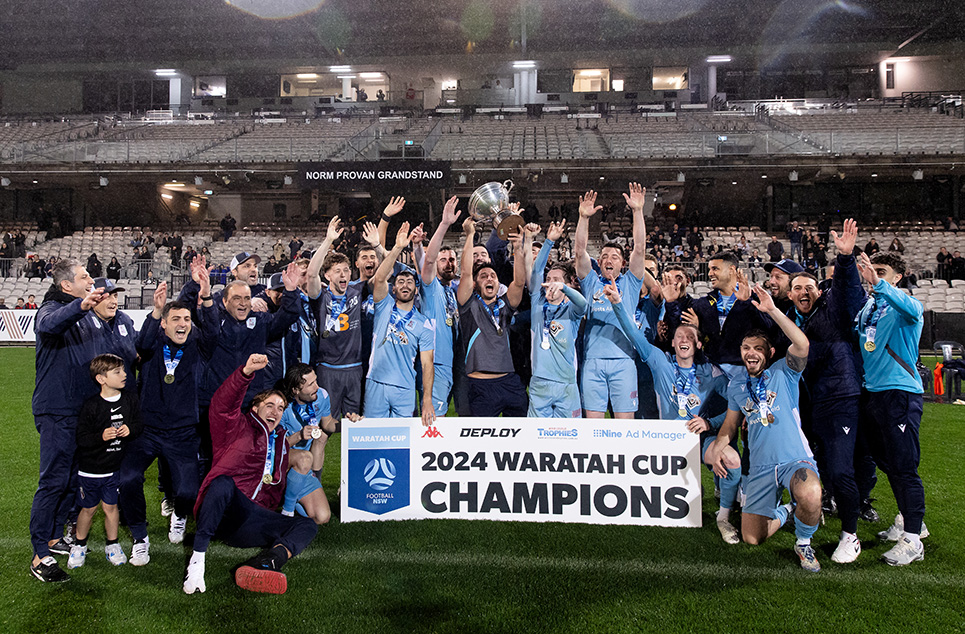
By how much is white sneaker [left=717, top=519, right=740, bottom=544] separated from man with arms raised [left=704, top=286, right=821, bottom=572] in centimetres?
7

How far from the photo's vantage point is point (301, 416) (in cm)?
470

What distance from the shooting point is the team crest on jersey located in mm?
5129

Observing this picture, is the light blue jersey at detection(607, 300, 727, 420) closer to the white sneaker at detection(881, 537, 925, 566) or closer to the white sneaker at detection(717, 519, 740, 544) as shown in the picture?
the white sneaker at detection(717, 519, 740, 544)

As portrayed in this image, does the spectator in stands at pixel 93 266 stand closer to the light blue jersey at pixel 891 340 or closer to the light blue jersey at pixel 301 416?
the light blue jersey at pixel 301 416

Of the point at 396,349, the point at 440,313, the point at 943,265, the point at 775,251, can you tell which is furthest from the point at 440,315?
the point at 943,265

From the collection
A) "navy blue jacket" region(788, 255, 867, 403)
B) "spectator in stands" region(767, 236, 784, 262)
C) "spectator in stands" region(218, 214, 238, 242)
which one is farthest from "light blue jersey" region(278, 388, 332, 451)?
"spectator in stands" region(218, 214, 238, 242)

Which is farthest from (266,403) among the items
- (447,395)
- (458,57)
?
(458,57)

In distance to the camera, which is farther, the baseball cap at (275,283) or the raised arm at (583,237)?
the baseball cap at (275,283)

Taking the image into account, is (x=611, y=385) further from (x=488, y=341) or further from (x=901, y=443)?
(x=901, y=443)

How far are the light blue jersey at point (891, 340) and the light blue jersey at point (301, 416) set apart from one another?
3998 mm

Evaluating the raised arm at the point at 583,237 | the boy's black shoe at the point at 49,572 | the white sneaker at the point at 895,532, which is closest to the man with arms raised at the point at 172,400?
the boy's black shoe at the point at 49,572

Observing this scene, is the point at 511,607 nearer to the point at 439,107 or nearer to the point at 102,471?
the point at 102,471

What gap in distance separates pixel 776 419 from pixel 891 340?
0.96 meters

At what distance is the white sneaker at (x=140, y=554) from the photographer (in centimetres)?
396
